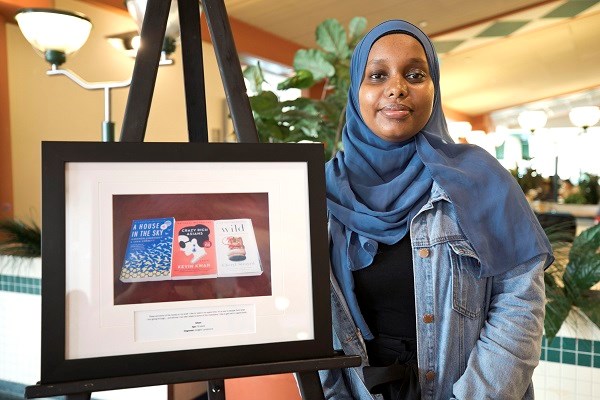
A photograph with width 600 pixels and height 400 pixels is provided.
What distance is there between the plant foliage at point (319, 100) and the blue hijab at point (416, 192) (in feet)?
5.22

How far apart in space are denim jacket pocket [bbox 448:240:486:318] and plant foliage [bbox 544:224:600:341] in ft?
3.45

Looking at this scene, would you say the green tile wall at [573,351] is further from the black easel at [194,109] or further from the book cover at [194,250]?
the book cover at [194,250]

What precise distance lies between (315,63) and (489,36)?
7.30m

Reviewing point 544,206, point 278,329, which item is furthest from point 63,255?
point 544,206

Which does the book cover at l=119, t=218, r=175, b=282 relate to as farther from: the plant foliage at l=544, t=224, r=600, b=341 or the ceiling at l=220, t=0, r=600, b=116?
the ceiling at l=220, t=0, r=600, b=116

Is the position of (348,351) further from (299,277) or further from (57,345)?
(57,345)

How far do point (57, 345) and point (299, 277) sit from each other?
1.38 ft

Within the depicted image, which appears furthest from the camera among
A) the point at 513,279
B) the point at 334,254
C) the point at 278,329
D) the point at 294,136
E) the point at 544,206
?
the point at 544,206

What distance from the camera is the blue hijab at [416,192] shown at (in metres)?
1.22

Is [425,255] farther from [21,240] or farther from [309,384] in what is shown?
[21,240]

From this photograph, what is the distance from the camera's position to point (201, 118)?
129cm

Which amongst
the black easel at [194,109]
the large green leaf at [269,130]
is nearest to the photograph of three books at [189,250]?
the black easel at [194,109]

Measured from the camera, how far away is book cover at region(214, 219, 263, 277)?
1042mm

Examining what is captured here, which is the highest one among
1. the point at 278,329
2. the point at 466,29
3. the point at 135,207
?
the point at 466,29
